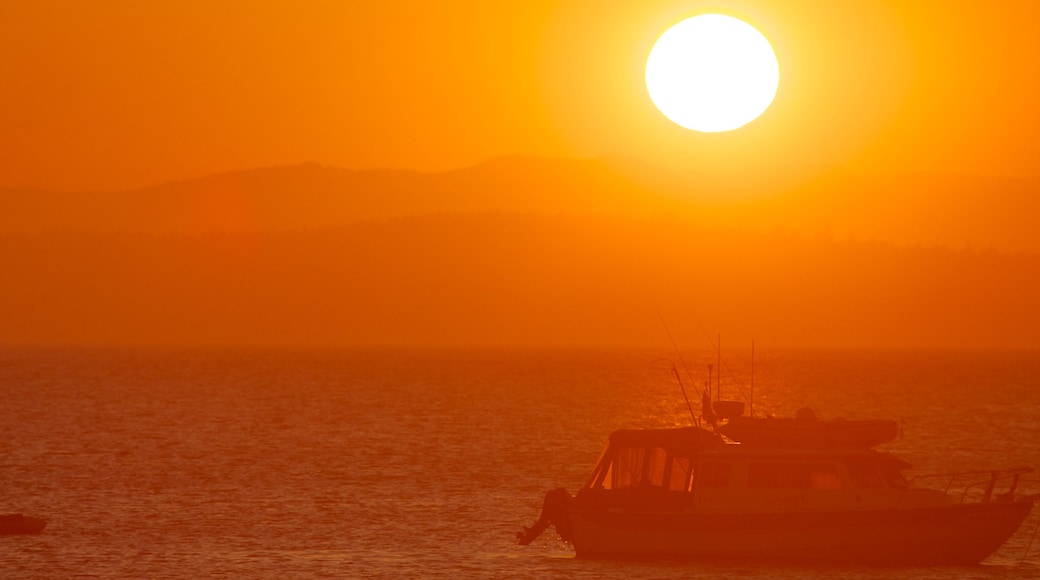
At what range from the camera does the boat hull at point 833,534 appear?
138ft

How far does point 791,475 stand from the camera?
42500 millimetres

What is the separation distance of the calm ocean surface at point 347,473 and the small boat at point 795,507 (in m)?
0.67

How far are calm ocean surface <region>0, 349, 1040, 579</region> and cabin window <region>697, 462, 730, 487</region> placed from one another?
2.38 m

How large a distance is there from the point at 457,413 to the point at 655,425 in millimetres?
23194

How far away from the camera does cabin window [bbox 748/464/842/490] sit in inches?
1671

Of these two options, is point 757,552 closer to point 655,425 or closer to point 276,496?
point 276,496

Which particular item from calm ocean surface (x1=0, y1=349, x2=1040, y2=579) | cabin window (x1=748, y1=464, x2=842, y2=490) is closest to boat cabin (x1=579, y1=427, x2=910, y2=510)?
cabin window (x1=748, y1=464, x2=842, y2=490)

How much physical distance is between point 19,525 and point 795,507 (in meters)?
26.1

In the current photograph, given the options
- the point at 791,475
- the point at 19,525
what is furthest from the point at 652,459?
the point at 19,525

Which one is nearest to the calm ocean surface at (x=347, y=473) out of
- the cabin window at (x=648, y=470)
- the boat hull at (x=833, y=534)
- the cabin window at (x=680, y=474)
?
the boat hull at (x=833, y=534)

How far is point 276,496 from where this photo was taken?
66.0 m

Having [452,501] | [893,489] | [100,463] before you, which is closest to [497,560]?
[893,489]

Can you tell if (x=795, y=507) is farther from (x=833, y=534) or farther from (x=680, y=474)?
(x=680, y=474)

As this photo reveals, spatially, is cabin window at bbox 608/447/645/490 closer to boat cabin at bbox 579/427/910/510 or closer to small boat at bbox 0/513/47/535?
boat cabin at bbox 579/427/910/510
